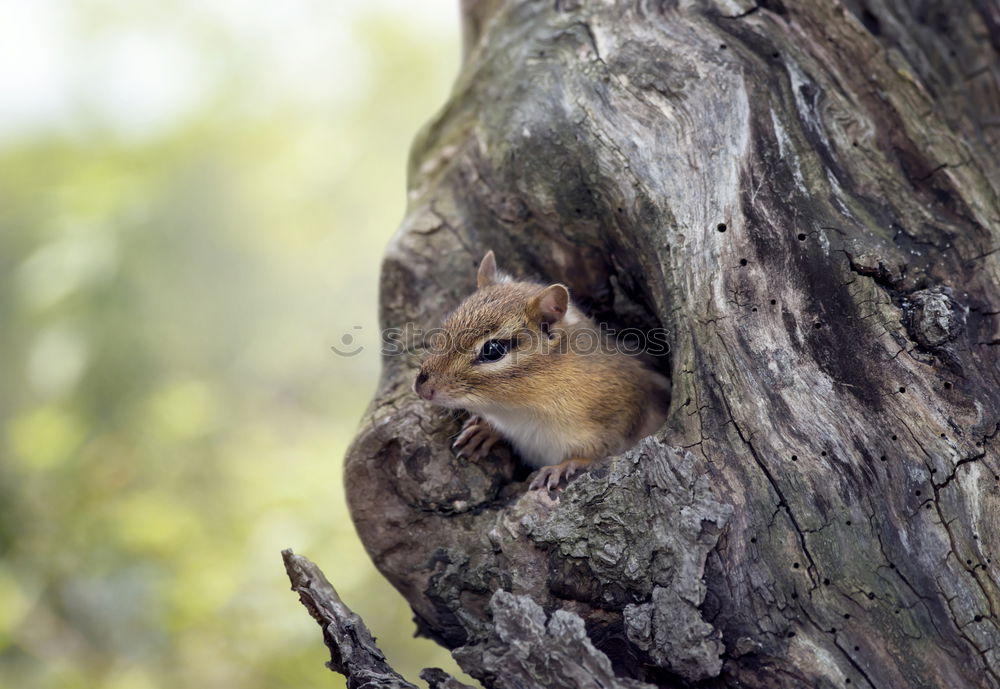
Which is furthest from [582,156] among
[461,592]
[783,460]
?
[461,592]

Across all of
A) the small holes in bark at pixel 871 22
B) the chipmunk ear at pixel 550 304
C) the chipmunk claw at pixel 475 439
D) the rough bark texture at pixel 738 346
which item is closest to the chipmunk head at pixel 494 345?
the chipmunk ear at pixel 550 304

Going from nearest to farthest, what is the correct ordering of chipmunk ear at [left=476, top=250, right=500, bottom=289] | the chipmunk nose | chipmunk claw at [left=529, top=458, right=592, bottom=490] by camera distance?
1. chipmunk claw at [left=529, top=458, right=592, bottom=490]
2. the chipmunk nose
3. chipmunk ear at [left=476, top=250, right=500, bottom=289]

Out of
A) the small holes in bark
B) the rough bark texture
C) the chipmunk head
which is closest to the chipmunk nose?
the chipmunk head

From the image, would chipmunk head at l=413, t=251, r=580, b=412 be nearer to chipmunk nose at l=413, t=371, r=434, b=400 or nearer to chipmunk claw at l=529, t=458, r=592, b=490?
chipmunk nose at l=413, t=371, r=434, b=400

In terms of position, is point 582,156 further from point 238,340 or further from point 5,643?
point 238,340

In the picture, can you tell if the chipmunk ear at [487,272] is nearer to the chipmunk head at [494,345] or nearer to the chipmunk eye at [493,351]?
the chipmunk head at [494,345]

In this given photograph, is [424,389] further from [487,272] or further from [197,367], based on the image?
[197,367]
